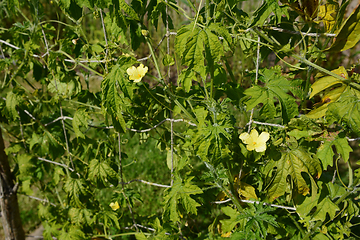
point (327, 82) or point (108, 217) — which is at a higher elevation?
point (327, 82)

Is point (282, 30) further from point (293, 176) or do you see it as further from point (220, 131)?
point (293, 176)

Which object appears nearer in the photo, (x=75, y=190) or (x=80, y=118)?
(x=80, y=118)

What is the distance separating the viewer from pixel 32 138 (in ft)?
6.93

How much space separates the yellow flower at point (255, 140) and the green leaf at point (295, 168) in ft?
0.40

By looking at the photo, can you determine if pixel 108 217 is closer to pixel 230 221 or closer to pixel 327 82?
pixel 230 221

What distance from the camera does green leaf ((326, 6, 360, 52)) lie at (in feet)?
3.95

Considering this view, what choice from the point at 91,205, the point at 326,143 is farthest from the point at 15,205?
the point at 326,143

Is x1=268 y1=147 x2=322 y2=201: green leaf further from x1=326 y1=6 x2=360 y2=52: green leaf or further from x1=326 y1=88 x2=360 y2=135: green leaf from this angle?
x1=326 y1=6 x2=360 y2=52: green leaf

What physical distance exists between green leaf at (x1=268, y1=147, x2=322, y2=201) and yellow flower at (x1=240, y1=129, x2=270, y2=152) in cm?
12

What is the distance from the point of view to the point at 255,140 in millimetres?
1375

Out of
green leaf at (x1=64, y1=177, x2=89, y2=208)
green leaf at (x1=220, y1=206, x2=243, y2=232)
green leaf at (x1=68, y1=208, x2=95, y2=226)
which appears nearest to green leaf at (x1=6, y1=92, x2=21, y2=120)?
green leaf at (x1=64, y1=177, x2=89, y2=208)

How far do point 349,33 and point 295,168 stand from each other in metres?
0.64

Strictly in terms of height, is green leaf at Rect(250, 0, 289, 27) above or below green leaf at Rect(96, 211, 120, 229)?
above

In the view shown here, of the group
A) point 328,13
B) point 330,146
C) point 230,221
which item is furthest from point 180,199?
point 328,13
